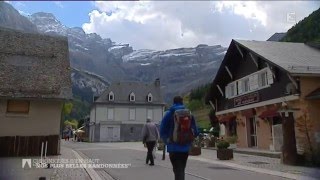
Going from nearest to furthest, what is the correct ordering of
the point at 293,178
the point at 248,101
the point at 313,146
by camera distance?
the point at 293,178 → the point at 313,146 → the point at 248,101

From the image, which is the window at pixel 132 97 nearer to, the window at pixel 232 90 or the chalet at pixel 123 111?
the chalet at pixel 123 111

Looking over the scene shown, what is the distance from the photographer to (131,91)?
64.1 metres

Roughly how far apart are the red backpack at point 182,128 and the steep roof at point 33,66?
42.2 ft

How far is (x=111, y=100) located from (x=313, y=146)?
4656 centimetres

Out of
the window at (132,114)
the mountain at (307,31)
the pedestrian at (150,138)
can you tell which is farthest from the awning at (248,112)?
the window at (132,114)

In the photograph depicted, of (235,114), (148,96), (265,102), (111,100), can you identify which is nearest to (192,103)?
(148,96)

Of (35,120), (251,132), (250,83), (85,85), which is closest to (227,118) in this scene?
(251,132)

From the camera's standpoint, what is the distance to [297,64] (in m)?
19.4

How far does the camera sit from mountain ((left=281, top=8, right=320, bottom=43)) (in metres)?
43.8

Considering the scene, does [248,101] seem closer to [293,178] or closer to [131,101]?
[293,178]

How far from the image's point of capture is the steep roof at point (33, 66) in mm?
18719

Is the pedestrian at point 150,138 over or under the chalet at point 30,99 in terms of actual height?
under

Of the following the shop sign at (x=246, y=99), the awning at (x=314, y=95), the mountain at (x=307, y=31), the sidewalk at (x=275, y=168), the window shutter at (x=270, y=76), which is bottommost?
the sidewalk at (x=275, y=168)

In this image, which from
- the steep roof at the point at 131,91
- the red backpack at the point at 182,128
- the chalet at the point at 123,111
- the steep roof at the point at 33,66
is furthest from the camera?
the steep roof at the point at 131,91
